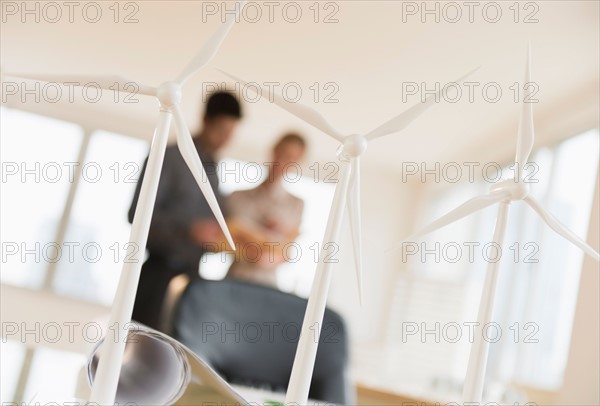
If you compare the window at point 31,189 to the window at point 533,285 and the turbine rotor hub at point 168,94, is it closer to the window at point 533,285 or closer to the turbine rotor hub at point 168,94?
the window at point 533,285

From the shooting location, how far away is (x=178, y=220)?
1.83m

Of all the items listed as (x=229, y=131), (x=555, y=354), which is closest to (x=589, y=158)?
(x=555, y=354)

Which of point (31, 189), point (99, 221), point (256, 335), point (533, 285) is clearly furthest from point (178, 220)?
point (31, 189)

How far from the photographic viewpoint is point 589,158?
2729 mm

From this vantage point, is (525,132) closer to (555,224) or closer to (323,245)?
(555,224)

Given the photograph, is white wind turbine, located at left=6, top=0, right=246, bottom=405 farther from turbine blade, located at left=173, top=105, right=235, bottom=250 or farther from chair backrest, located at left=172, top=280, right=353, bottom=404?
chair backrest, located at left=172, top=280, right=353, bottom=404

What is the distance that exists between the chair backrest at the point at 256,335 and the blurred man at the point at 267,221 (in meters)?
0.80

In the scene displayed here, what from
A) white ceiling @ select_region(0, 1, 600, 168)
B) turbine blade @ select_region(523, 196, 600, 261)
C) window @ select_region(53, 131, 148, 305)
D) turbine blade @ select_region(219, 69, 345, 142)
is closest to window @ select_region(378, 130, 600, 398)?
white ceiling @ select_region(0, 1, 600, 168)

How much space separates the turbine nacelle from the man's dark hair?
156 cm

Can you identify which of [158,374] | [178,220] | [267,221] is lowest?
[158,374]

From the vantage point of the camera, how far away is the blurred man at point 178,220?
1.77 metres

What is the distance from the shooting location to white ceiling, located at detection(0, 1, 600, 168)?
2518mm

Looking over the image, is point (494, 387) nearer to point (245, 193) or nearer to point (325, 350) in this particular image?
point (245, 193)

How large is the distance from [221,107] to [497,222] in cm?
158
